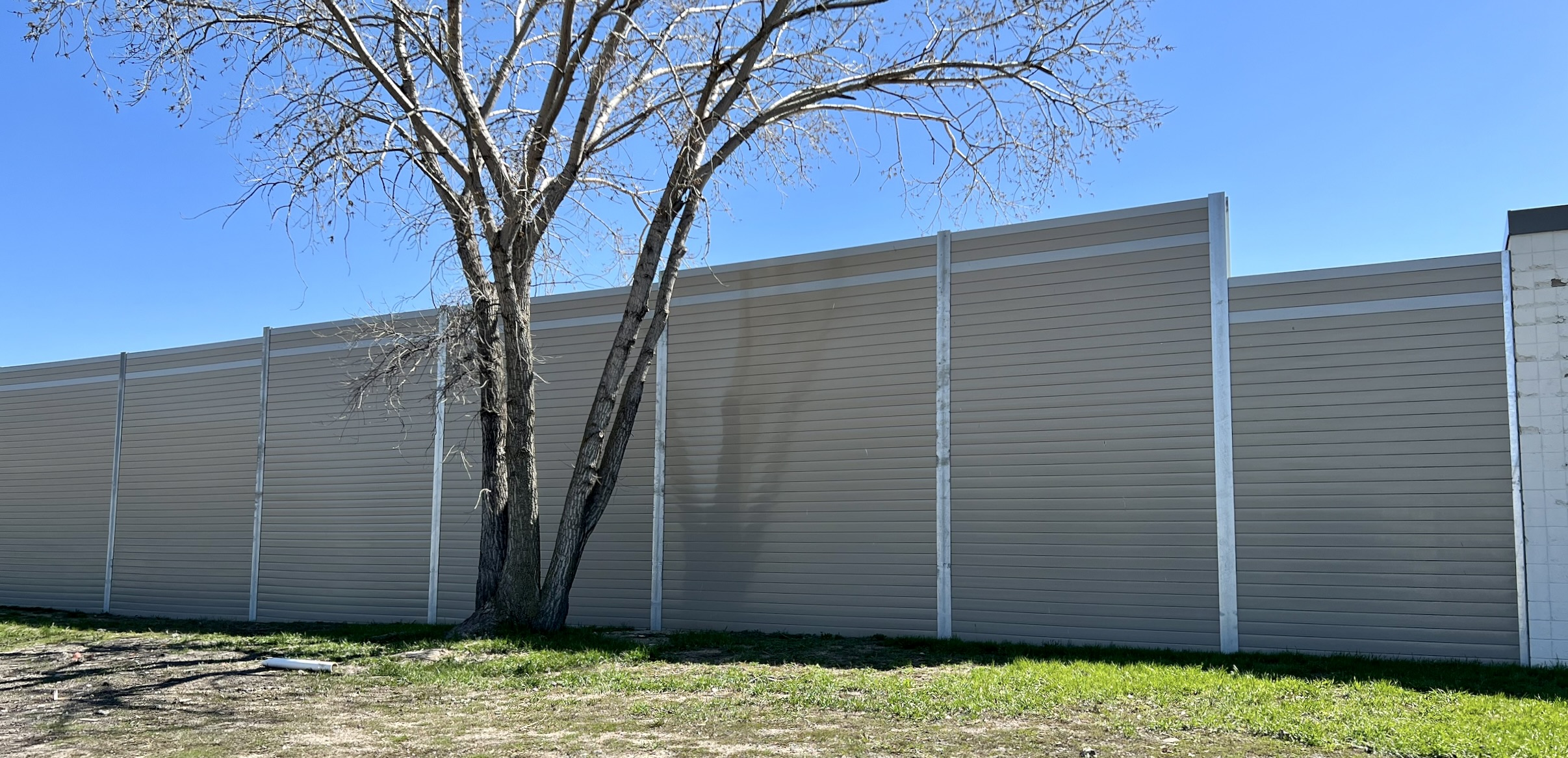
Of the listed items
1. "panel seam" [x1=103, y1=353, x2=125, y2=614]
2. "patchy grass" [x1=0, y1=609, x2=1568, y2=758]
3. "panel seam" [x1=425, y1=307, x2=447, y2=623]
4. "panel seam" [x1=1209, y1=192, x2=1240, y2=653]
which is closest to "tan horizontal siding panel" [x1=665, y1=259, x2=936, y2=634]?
"patchy grass" [x1=0, y1=609, x2=1568, y2=758]

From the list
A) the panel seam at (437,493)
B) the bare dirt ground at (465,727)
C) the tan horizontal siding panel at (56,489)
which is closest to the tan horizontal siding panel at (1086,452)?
the bare dirt ground at (465,727)

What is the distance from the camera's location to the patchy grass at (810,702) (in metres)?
6.59

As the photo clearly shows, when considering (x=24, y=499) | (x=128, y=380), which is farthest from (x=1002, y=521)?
(x=24, y=499)

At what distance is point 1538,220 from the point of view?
9.85 meters

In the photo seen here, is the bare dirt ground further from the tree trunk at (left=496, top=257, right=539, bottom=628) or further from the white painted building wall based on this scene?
the white painted building wall

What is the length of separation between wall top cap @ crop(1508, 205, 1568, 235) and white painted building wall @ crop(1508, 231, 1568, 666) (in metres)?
0.05

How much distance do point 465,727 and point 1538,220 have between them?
9.32 meters

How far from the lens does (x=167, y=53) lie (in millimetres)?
10258

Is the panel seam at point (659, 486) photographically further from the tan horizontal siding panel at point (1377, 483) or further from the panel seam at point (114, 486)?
the panel seam at point (114, 486)

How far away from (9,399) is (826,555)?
15273 mm

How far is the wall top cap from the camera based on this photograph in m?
9.79

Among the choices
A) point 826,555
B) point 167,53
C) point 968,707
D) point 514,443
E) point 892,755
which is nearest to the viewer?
point 892,755

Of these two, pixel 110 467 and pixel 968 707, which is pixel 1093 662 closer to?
pixel 968 707

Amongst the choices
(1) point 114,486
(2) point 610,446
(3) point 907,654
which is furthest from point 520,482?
(1) point 114,486
